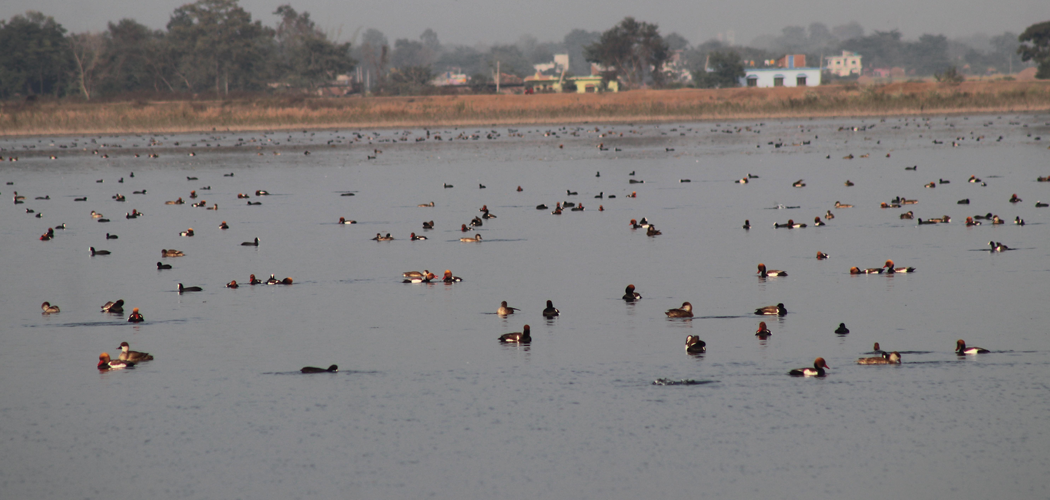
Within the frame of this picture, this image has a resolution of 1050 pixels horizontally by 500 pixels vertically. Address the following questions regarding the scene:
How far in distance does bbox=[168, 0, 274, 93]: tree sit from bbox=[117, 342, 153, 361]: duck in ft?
419

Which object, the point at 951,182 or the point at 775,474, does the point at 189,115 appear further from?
the point at 775,474

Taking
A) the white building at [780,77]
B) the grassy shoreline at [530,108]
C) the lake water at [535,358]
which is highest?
the white building at [780,77]

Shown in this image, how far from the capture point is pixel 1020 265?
25.4 metres

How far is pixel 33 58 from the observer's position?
5197 inches

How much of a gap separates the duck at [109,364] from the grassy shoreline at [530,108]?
89868 mm

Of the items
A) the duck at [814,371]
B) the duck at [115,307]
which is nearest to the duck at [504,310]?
the duck at [814,371]

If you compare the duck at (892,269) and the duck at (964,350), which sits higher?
the duck at (892,269)

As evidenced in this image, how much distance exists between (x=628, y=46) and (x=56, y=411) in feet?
458

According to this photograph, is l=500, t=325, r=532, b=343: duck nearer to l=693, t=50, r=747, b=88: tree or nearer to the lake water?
the lake water

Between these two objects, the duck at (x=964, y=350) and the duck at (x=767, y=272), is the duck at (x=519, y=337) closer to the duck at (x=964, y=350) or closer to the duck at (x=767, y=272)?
the duck at (x=964, y=350)

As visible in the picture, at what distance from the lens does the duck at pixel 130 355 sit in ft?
59.3

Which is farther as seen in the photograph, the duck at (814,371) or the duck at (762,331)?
the duck at (762,331)

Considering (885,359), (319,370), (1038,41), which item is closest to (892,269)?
(885,359)

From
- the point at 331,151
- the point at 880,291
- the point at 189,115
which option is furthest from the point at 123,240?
the point at 189,115
